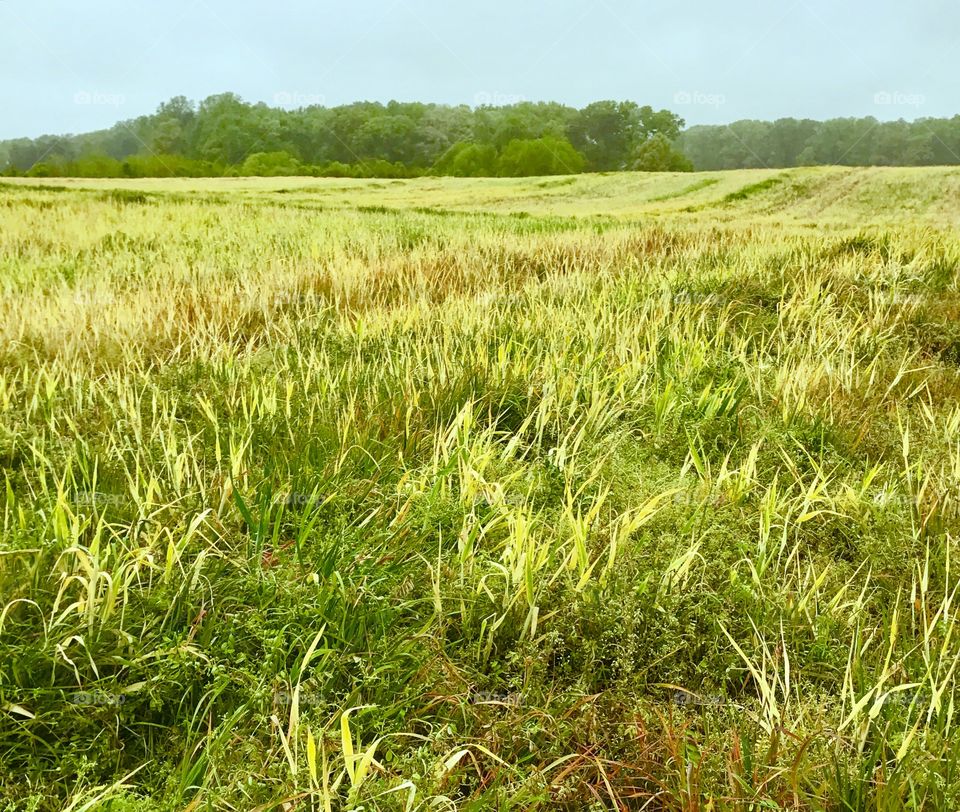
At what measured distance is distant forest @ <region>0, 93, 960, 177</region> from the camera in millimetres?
65562

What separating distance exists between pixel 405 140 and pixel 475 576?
306ft

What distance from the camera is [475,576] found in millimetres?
1547

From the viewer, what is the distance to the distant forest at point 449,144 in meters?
65.6

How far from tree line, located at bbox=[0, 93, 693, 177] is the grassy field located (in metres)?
64.5

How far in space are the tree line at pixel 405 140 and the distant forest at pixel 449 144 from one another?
152 millimetres

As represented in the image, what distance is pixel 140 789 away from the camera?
1.07 meters
